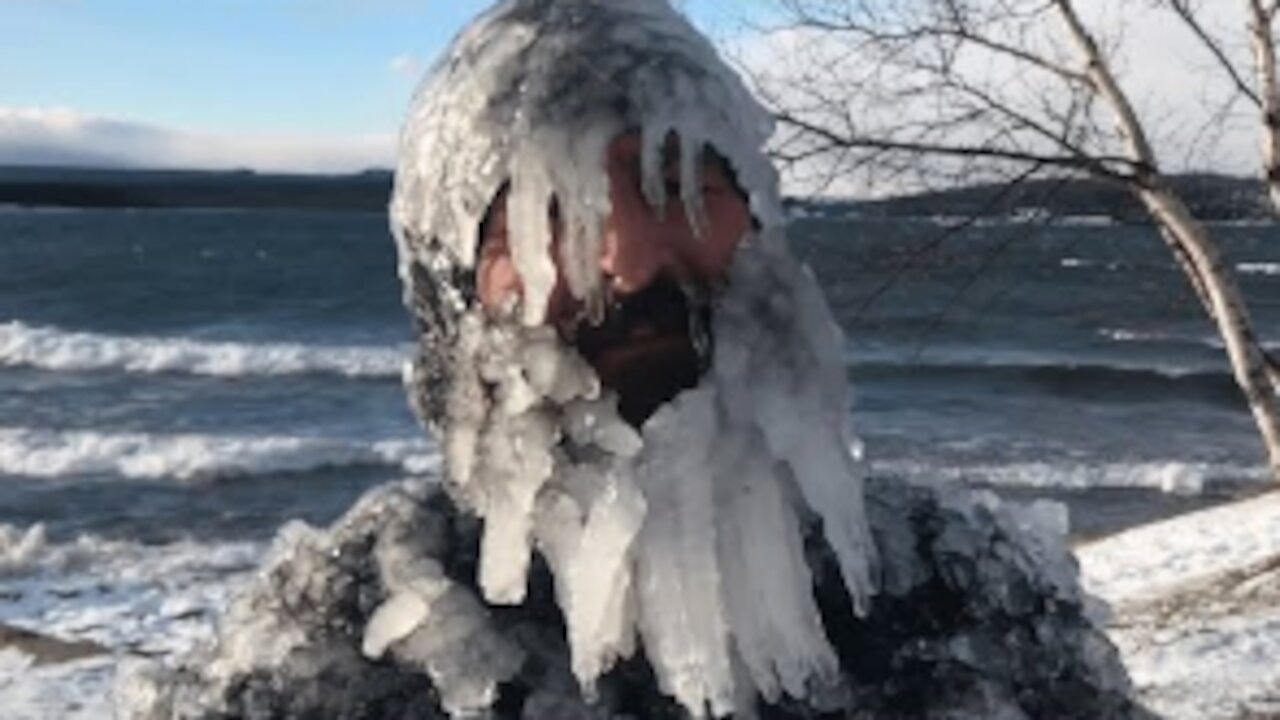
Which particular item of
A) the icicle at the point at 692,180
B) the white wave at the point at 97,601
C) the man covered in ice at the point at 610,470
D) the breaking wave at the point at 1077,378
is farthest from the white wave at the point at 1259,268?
the icicle at the point at 692,180

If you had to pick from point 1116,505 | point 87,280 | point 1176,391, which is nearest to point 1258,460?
point 1116,505

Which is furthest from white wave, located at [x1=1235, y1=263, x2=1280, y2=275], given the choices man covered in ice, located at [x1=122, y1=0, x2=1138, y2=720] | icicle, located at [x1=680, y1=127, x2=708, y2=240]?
icicle, located at [x1=680, y1=127, x2=708, y2=240]

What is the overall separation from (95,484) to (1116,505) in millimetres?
10069

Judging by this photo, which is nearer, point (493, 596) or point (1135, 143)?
point (493, 596)

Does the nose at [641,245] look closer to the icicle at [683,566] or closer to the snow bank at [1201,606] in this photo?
the icicle at [683,566]

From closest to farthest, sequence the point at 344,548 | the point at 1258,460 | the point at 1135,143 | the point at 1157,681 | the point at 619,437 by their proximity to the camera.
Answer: the point at 619,437, the point at 344,548, the point at 1157,681, the point at 1135,143, the point at 1258,460

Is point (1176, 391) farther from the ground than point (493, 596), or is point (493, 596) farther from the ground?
point (493, 596)

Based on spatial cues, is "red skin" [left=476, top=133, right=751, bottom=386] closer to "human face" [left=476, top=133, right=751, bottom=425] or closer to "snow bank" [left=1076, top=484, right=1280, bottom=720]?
"human face" [left=476, top=133, right=751, bottom=425]

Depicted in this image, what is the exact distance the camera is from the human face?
1.67m

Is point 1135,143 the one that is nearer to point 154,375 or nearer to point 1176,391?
point 1176,391

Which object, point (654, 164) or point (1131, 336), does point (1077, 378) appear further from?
point (654, 164)

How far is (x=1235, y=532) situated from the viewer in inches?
417

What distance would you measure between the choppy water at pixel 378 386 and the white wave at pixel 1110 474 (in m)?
0.05

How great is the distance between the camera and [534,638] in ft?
5.76
